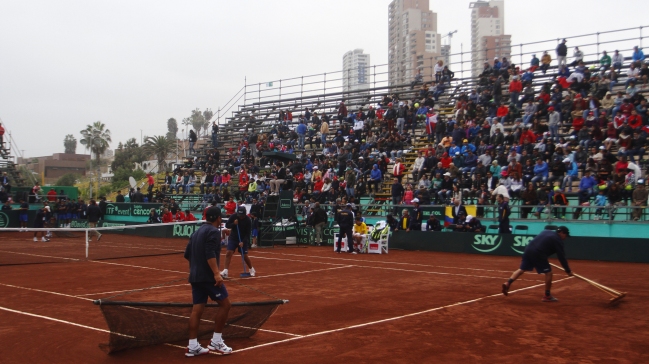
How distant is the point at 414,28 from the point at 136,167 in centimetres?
10450

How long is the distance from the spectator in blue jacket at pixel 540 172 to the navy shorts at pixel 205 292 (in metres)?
17.6

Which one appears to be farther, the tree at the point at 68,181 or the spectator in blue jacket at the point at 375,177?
the tree at the point at 68,181

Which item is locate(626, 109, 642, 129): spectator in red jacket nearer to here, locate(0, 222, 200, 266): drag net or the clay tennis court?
the clay tennis court

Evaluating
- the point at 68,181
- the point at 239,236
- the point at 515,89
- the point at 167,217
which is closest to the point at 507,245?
the point at 515,89

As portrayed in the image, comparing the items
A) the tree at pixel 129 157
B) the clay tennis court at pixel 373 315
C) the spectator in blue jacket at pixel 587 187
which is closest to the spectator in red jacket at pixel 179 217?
the clay tennis court at pixel 373 315

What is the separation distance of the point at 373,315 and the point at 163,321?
12.4 feet

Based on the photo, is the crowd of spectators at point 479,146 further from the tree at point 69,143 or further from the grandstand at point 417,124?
the tree at point 69,143

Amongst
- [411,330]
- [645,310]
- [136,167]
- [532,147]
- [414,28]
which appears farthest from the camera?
[414,28]

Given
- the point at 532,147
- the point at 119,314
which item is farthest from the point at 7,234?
the point at 119,314

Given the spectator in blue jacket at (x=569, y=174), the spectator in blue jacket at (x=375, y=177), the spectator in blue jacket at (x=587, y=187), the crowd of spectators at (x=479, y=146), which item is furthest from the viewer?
the spectator in blue jacket at (x=375, y=177)

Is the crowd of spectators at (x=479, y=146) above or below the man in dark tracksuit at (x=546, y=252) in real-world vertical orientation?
above

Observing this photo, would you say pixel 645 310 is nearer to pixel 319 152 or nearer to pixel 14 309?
pixel 14 309

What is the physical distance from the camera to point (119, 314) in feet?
Answer: 24.6

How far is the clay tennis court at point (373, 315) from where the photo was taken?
25.7 feet
